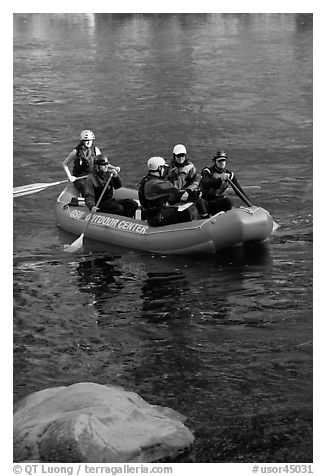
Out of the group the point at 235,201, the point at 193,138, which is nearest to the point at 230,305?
the point at 235,201

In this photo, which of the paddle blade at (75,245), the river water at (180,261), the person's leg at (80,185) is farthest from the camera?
the person's leg at (80,185)

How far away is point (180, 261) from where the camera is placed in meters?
15.0

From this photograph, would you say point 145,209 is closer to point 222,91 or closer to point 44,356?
point 44,356

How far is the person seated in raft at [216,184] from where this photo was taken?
1500 centimetres

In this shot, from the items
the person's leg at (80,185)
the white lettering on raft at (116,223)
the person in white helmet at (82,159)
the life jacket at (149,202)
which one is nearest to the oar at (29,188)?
the person's leg at (80,185)

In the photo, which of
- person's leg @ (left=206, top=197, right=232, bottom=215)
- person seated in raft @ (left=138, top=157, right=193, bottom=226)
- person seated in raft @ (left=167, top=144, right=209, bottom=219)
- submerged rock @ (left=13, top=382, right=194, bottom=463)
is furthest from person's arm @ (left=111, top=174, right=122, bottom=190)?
submerged rock @ (left=13, top=382, right=194, bottom=463)

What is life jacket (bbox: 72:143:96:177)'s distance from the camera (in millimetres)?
17344

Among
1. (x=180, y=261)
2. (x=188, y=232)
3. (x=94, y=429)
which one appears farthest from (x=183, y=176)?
(x=94, y=429)

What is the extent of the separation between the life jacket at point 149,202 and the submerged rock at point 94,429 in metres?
5.67

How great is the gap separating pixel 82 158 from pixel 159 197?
2.82 meters

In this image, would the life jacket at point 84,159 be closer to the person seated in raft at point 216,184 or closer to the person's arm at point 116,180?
the person's arm at point 116,180

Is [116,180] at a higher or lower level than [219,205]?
higher

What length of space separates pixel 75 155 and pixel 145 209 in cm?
258

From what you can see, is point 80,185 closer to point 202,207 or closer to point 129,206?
point 129,206
